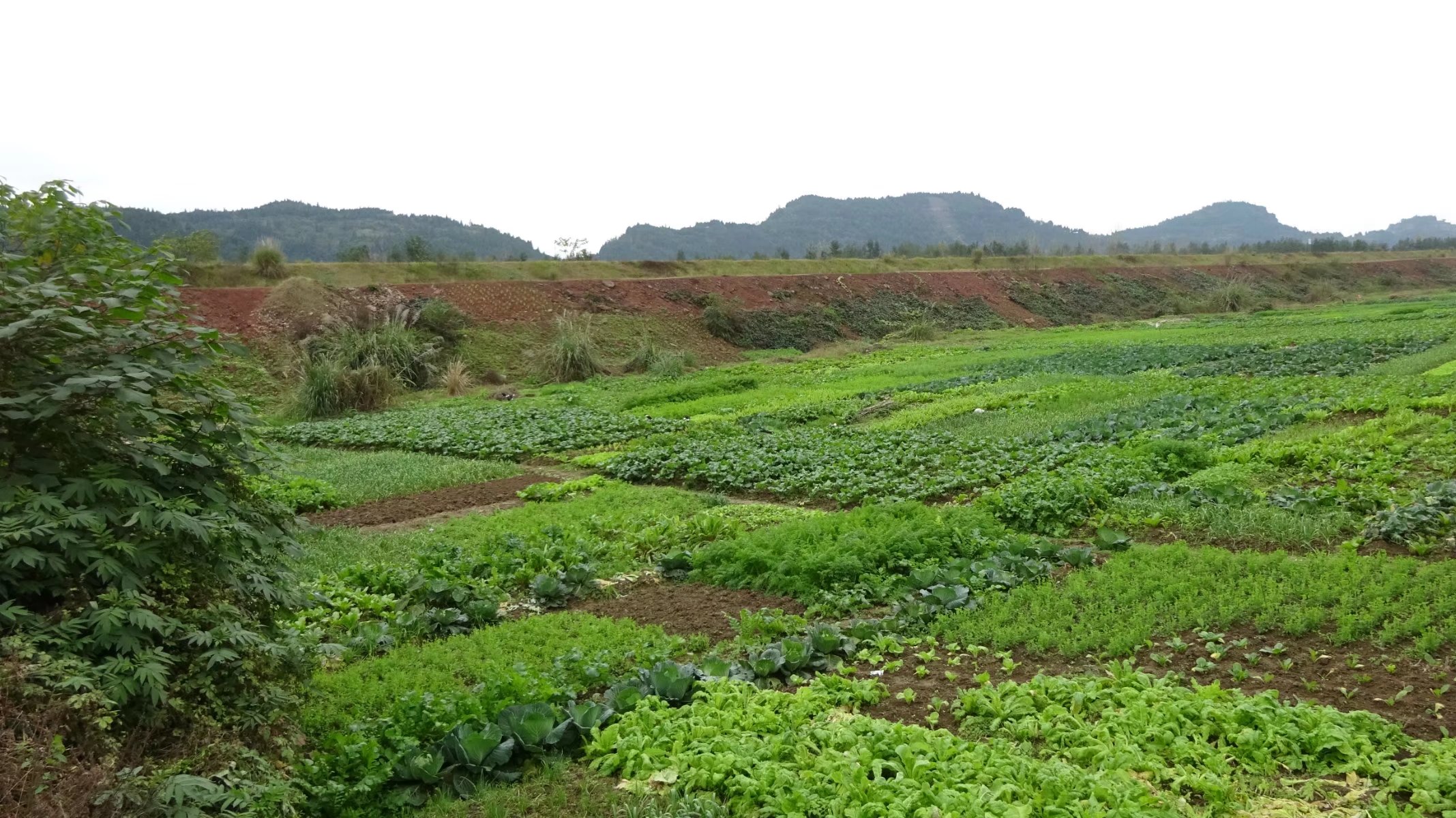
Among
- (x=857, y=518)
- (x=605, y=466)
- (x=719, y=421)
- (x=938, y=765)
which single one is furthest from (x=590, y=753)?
(x=719, y=421)

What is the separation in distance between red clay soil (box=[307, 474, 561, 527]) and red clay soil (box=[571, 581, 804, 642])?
4.78 m

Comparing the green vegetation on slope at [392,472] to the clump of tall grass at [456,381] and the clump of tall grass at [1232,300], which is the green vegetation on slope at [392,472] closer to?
the clump of tall grass at [456,381]

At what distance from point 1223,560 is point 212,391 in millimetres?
7643

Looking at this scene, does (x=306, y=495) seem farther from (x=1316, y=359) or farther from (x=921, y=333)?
(x=921, y=333)

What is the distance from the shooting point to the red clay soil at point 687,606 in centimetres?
738

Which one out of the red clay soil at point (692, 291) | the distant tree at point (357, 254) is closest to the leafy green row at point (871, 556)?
the red clay soil at point (692, 291)

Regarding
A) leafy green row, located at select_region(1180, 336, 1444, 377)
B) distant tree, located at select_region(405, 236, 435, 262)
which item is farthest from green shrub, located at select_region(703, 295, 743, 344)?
leafy green row, located at select_region(1180, 336, 1444, 377)

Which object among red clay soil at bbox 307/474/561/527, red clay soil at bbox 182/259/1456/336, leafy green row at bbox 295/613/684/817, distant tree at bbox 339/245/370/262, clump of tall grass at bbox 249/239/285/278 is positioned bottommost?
red clay soil at bbox 307/474/561/527

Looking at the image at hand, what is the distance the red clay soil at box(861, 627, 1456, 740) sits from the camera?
517 cm

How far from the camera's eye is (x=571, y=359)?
31.1 m

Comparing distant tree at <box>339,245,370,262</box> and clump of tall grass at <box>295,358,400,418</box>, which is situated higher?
distant tree at <box>339,245,370,262</box>

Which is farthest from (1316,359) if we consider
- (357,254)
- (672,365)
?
(357,254)

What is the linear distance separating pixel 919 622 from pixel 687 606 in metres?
2.11

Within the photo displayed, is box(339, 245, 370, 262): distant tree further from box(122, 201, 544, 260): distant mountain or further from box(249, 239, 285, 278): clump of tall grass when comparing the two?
box(122, 201, 544, 260): distant mountain
